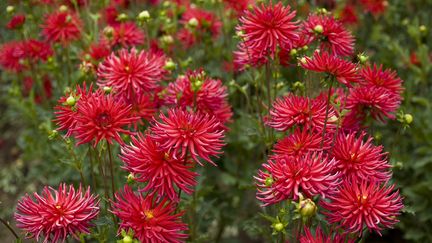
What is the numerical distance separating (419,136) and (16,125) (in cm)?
400

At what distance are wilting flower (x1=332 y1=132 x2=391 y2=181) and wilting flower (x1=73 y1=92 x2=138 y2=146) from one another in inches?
32.7

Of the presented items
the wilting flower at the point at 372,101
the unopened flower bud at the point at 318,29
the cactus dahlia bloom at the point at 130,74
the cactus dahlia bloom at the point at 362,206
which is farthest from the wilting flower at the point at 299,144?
the cactus dahlia bloom at the point at 130,74

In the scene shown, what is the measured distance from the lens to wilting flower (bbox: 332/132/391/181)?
7.23ft

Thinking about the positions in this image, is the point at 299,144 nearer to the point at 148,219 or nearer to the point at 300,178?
the point at 300,178

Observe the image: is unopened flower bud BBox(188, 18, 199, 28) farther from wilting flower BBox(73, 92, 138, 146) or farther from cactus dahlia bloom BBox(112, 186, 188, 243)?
cactus dahlia bloom BBox(112, 186, 188, 243)

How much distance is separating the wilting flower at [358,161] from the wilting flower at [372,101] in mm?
313

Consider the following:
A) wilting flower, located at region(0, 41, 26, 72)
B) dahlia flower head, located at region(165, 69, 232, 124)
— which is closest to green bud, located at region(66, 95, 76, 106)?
dahlia flower head, located at region(165, 69, 232, 124)

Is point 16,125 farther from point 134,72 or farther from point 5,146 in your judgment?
point 134,72

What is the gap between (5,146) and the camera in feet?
18.6

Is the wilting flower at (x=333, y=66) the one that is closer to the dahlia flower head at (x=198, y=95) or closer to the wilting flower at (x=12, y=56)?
the dahlia flower head at (x=198, y=95)

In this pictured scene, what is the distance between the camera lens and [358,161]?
7.29 feet

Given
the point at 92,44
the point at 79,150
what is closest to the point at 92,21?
the point at 92,44

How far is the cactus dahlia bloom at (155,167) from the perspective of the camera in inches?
83.4

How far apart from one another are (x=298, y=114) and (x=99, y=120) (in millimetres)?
804
